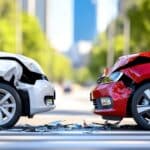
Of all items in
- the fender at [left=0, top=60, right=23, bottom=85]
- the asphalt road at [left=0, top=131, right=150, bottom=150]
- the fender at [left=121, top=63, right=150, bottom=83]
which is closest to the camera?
the asphalt road at [left=0, top=131, right=150, bottom=150]

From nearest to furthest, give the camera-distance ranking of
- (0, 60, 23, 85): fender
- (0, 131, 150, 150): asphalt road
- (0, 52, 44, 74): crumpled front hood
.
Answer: (0, 131, 150, 150): asphalt road → (0, 60, 23, 85): fender → (0, 52, 44, 74): crumpled front hood

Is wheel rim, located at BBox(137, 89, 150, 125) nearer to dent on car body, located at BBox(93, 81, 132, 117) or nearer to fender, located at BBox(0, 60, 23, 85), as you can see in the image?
dent on car body, located at BBox(93, 81, 132, 117)

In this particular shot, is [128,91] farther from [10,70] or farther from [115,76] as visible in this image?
[10,70]

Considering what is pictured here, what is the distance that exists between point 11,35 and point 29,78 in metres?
51.9

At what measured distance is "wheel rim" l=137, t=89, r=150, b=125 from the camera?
7461 millimetres

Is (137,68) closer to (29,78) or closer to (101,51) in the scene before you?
(29,78)

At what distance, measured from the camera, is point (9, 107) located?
7.48m

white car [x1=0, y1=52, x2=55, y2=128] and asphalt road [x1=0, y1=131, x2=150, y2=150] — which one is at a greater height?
white car [x1=0, y1=52, x2=55, y2=128]

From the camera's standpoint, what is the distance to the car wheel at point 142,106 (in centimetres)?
744

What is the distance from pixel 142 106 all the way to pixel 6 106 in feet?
4.97

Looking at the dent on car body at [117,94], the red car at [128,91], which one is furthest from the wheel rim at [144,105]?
the dent on car body at [117,94]

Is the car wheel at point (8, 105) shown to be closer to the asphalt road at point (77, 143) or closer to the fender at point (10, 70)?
the fender at point (10, 70)

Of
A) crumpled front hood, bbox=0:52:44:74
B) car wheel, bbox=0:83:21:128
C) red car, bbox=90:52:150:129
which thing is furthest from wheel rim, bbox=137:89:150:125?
car wheel, bbox=0:83:21:128

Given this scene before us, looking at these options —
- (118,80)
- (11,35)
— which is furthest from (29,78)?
(11,35)
